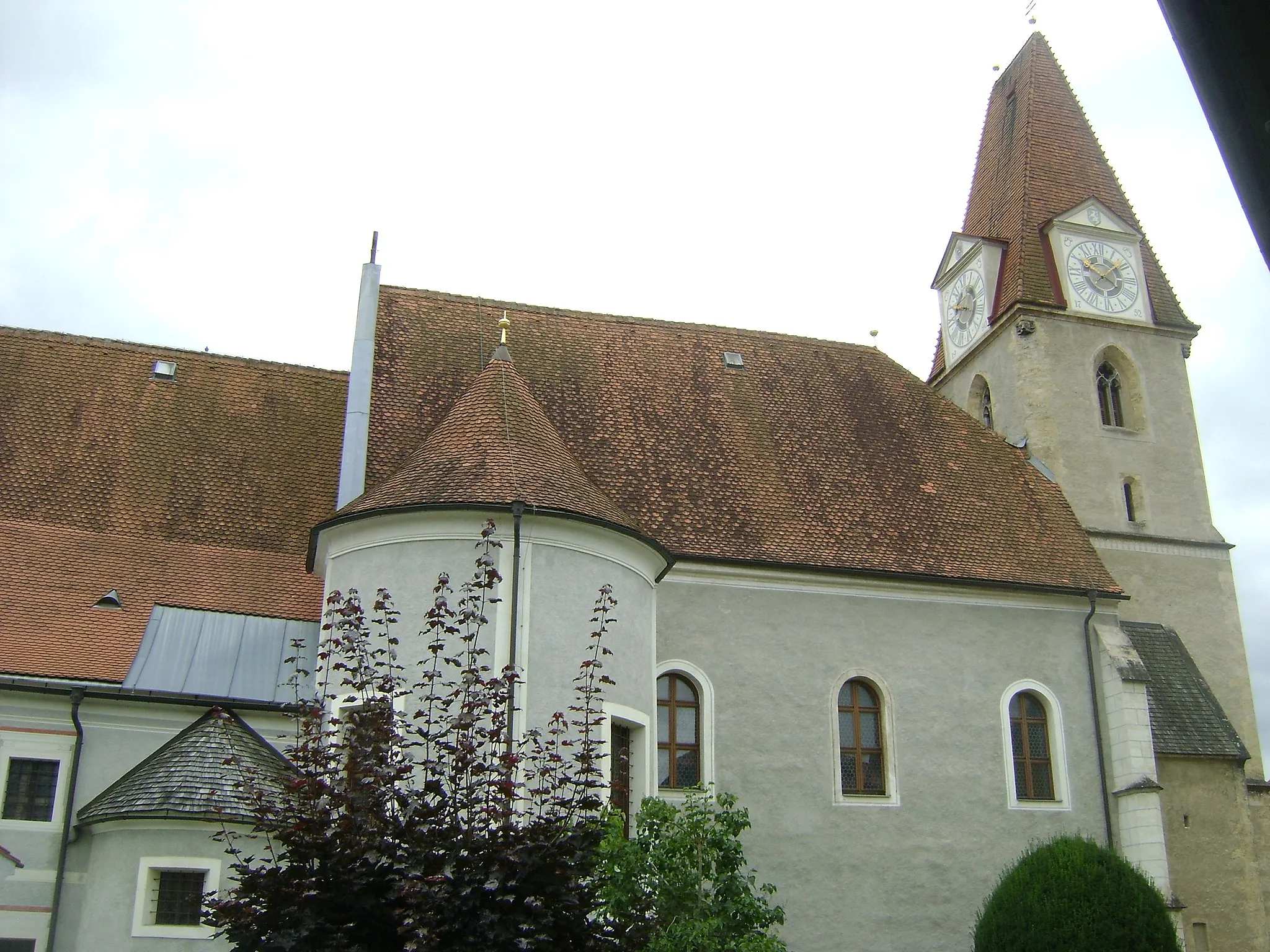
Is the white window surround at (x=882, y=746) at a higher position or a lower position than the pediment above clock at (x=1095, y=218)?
lower

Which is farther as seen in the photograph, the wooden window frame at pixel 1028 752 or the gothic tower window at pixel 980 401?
the gothic tower window at pixel 980 401

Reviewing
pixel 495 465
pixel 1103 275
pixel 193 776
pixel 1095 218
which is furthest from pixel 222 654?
pixel 1095 218

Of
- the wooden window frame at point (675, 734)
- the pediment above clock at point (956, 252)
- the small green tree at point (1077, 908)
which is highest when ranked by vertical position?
the pediment above clock at point (956, 252)

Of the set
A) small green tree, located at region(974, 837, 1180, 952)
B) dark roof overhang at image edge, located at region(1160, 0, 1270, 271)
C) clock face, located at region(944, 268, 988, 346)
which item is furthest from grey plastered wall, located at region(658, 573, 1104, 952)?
dark roof overhang at image edge, located at region(1160, 0, 1270, 271)

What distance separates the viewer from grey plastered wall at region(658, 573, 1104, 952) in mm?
18188

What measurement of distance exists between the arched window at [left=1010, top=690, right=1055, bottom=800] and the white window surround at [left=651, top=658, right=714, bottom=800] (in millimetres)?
4901

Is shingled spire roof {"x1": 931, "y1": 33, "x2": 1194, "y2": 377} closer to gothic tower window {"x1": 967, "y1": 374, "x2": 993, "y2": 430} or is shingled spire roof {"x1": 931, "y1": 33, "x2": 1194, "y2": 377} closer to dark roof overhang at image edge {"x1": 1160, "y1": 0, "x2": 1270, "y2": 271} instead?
gothic tower window {"x1": 967, "y1": 374, "x2": 993, "y2": 430}

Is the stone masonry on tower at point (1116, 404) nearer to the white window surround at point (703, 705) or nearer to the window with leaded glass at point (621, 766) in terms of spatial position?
the white window surround at point (703, 705)

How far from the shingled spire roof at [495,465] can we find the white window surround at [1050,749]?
6713mm

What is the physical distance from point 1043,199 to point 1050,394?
5.51 metres

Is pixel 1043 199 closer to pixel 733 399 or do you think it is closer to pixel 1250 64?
pixel 733 399

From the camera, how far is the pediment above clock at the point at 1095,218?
27500 mm

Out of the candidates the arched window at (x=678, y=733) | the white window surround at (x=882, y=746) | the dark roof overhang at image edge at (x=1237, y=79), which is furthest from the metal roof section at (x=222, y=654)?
the dark roof overhang at image edge at (x=1237, y=79)

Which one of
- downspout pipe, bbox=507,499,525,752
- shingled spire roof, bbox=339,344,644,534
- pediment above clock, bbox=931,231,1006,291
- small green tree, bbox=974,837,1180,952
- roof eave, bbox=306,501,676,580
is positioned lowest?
small green tree, bbox=974,837,1180,952
